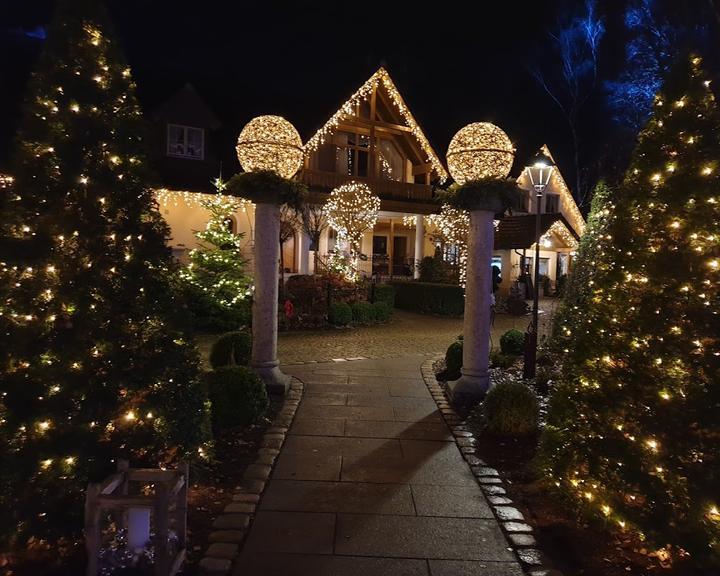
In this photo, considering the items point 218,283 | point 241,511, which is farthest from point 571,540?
point 218,283

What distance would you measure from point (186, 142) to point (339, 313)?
8419 mm

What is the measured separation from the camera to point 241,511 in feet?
13.4

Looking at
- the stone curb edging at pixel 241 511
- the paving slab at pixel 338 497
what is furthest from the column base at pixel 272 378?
the paving slab at pixel 338 497

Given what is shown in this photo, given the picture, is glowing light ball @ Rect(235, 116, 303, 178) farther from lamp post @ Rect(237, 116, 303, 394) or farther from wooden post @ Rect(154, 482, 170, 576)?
wooden post @ Rect(154, 482, 170, 576)

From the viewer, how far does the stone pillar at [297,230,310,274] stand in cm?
2023

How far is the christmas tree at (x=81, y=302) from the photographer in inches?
126

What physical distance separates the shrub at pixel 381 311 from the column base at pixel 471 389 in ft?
26.8

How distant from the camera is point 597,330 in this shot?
3.93 meters

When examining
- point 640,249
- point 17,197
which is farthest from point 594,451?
point 17,197

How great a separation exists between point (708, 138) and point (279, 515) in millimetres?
4158

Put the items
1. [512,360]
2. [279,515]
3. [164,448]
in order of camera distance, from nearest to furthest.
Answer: [164,448] < [279,515] < [512,360]

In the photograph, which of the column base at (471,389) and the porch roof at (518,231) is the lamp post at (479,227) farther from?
the porch roof at (518,231)

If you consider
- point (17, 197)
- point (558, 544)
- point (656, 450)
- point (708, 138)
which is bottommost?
point (558, 544)

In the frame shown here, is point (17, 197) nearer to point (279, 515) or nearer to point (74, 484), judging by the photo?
point (74, 484)
